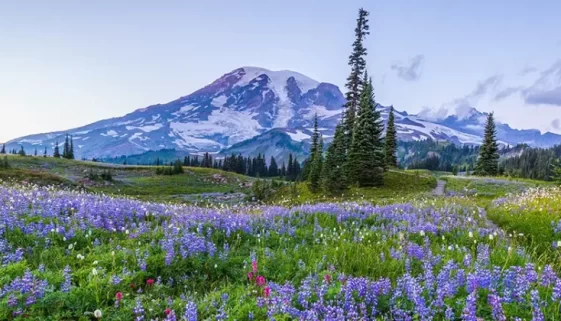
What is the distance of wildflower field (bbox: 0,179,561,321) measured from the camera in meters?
4.47

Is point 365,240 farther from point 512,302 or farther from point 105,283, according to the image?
point 105,283

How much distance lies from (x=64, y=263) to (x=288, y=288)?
12.5ft

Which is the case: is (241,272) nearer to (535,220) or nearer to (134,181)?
(535,220)

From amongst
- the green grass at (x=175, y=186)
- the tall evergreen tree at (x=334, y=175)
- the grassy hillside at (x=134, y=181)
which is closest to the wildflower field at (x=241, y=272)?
the tall evergreen tree at (x=334, y=175)

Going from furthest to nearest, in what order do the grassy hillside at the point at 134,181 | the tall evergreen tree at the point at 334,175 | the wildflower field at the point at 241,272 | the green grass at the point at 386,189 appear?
the grassy hillside at the point at 134,181, the tall evergreen tree at the point at 334,175, the green grass at the point at 386,189, the wildflower field at the point at 241,272

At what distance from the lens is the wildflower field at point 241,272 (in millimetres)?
4473

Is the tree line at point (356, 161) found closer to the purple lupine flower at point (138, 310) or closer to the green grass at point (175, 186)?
the green grass at point (175, 186)

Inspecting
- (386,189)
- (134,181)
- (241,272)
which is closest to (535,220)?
(241,272)

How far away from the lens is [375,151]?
130 feet

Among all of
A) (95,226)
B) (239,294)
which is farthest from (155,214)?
(239,294)

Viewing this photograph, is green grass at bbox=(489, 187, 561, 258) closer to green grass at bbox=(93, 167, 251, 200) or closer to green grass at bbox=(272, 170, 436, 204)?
green grass at bbox=(272, 170, 436, 204)

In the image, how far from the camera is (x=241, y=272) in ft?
21.0

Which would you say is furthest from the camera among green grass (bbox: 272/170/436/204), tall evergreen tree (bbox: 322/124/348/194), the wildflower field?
tall evergreen tree (bbox: 322/124/348/194)

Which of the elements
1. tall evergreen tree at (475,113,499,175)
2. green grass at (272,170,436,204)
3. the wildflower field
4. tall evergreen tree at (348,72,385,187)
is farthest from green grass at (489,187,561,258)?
tall evergreen tree at (475,113,499,175)
